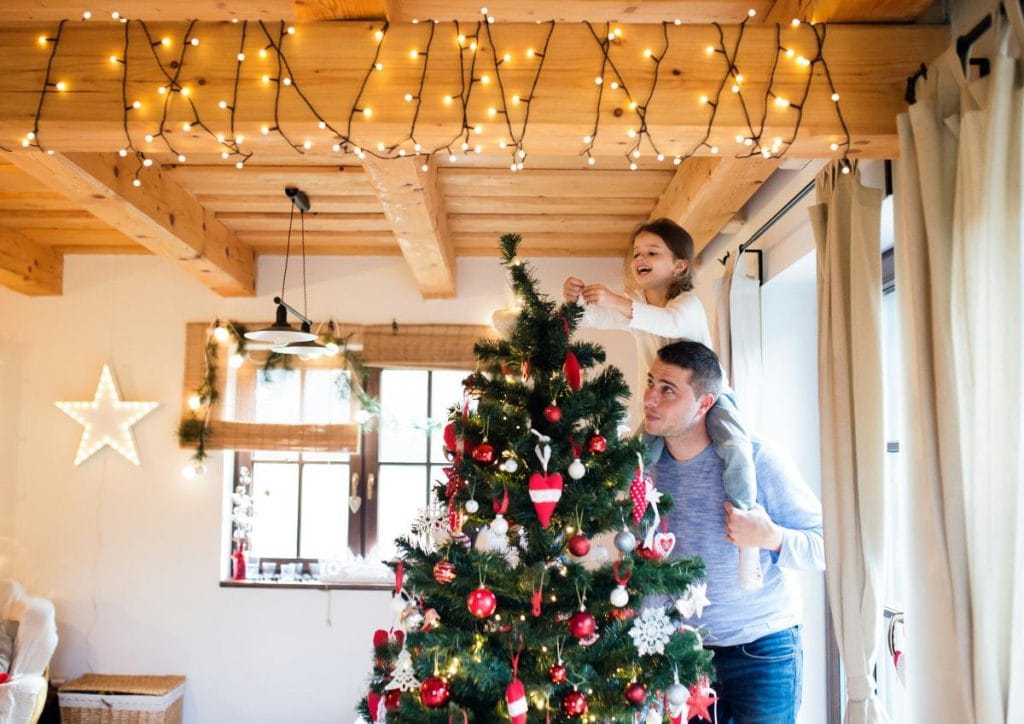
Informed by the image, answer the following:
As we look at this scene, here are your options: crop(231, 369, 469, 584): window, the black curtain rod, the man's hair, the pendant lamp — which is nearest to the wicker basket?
crop(231, 369, 469, 584): window

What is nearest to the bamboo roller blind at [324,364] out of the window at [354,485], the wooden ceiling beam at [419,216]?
the window at [354,485]

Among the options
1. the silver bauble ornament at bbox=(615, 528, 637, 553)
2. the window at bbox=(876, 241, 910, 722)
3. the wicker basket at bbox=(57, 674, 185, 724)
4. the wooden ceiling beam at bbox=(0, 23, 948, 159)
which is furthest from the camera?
the wicker basket at bbox=(57, 674, 185, 724)

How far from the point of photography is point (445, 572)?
167 cm

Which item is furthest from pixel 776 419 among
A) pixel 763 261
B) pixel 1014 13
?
pixel 1014 13

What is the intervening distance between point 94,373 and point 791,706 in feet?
13.9

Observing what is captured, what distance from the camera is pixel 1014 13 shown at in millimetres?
1397

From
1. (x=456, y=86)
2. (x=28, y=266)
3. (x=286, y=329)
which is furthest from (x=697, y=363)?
(x=28, y=266)

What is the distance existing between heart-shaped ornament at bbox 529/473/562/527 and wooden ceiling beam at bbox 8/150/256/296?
73.2 inches

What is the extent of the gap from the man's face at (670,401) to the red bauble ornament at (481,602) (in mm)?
616

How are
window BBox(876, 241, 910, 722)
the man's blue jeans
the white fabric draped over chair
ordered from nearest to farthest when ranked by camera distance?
the man's blue jeans → window BBox(876, 241, 910, 722) → the white fabric draped over chair

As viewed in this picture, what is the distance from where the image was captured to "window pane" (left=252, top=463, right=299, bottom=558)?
4840mm

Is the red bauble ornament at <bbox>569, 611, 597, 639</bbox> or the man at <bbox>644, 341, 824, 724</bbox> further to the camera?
the man at <bbox>644, 341, 824, 724</bbox>

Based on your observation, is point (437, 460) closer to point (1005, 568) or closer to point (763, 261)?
point (763, 261)

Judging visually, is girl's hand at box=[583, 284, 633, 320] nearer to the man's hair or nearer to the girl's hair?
the man's hair
